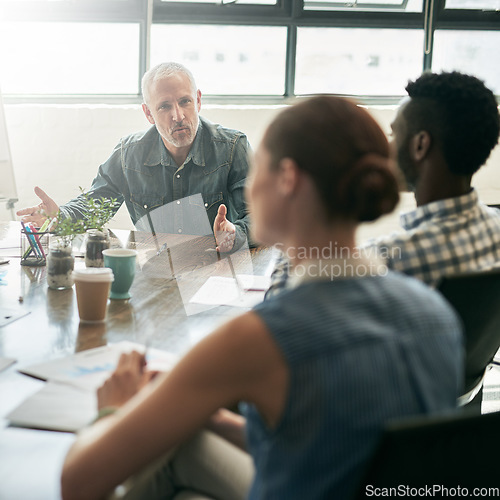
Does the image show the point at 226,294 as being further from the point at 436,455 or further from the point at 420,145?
the point at 436,455

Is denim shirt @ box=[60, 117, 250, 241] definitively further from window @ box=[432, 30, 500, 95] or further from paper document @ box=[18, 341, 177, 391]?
window @ box=[432, 30, 500, 95]

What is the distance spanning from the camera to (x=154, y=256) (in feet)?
6.85

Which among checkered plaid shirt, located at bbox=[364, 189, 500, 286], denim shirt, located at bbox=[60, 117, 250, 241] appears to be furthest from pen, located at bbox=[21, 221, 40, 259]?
checkered plaid shirt, located at bbox=[364, 189, 500, 286]

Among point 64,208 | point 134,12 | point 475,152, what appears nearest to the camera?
point 475,152

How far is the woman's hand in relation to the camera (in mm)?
950

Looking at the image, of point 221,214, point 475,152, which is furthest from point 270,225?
point 221,214

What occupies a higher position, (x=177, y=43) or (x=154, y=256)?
(x=177, y=43)

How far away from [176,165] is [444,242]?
167 cm

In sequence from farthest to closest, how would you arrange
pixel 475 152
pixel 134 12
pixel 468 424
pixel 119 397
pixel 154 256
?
1. pixel 134 12
2. pixel 154 256
3. pixel 475 152
4. pixel 119 397
5. pixel 468 424

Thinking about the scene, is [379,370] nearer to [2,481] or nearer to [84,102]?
[2,481]

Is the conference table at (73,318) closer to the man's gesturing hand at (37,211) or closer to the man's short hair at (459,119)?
the man's gesturing hand at (37,211)

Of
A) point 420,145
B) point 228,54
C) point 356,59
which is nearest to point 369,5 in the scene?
point 356,59

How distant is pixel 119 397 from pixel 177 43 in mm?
3638

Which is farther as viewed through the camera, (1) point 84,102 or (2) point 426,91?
(1) point 84,102
